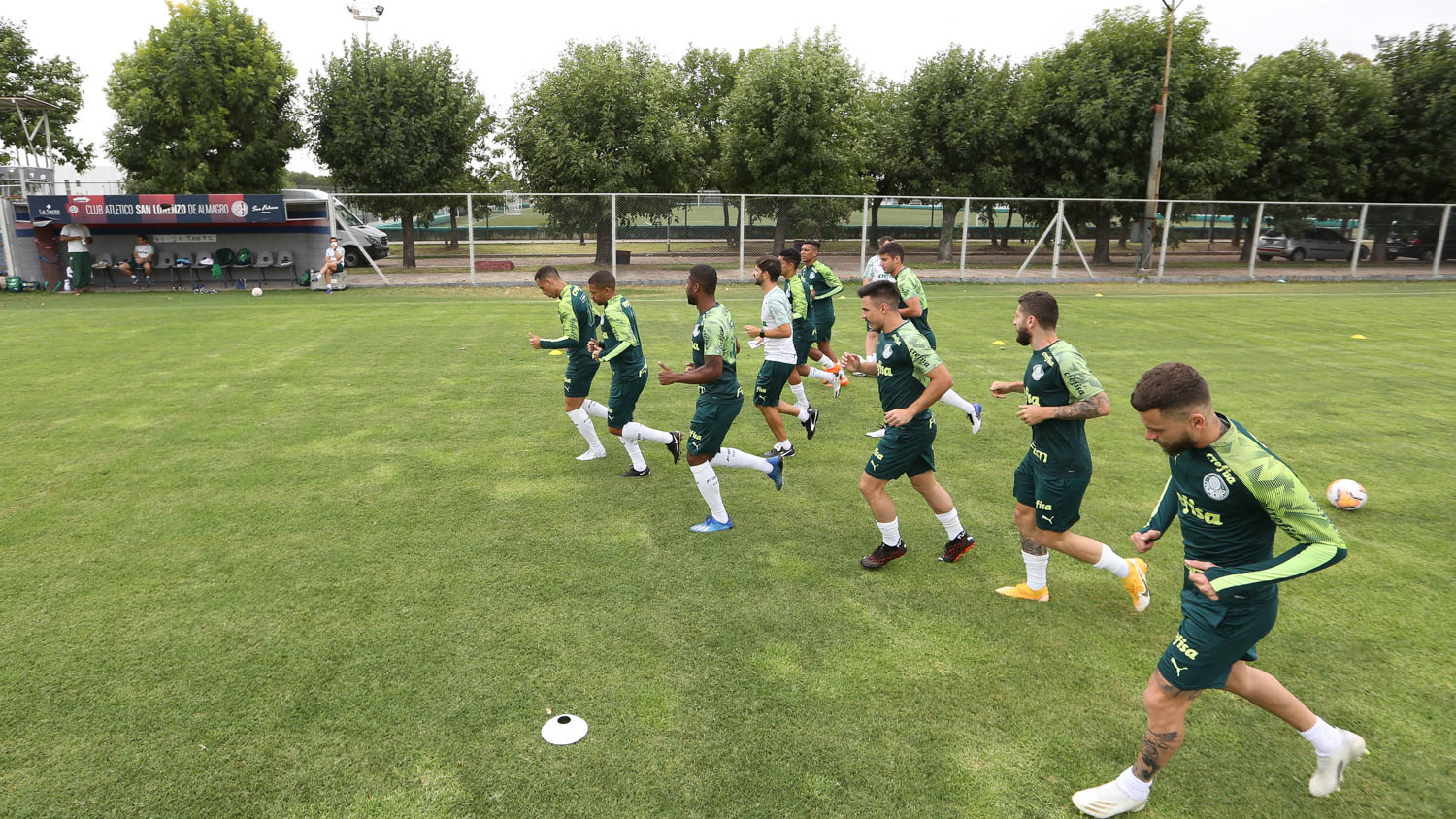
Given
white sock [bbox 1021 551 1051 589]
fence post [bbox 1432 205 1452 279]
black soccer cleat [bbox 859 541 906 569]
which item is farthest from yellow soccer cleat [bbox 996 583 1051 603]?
fence post [bbox 1432 205 1452 279]

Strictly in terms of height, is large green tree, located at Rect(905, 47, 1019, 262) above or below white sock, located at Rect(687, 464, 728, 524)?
above

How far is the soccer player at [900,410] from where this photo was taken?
5.33 meters

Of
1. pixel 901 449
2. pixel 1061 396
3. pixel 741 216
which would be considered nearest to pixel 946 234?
pixel 741 216

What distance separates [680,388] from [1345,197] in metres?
33.6

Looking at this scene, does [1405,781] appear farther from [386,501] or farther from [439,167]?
[439,167]

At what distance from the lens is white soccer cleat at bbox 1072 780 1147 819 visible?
348cm

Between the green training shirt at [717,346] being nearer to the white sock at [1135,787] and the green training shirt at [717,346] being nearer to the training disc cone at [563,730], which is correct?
the training disc cone at [563,730]

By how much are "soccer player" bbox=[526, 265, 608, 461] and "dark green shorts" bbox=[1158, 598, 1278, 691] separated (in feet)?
18.3

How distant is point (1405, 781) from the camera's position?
3701 mm

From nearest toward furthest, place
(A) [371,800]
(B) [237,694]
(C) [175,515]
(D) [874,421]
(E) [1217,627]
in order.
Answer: (E) [1217,627]
(A) [371,800]
(B) [237,694]
(C) [175,515]
(D) [874,421]

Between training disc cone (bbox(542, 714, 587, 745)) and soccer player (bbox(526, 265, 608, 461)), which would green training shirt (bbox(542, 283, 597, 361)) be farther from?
training disc cone (bbox(542, 714, 587, 745))

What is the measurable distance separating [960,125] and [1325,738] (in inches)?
1178

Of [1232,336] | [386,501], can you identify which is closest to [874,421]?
[386,501]

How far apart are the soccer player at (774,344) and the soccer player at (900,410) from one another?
2181 mm
